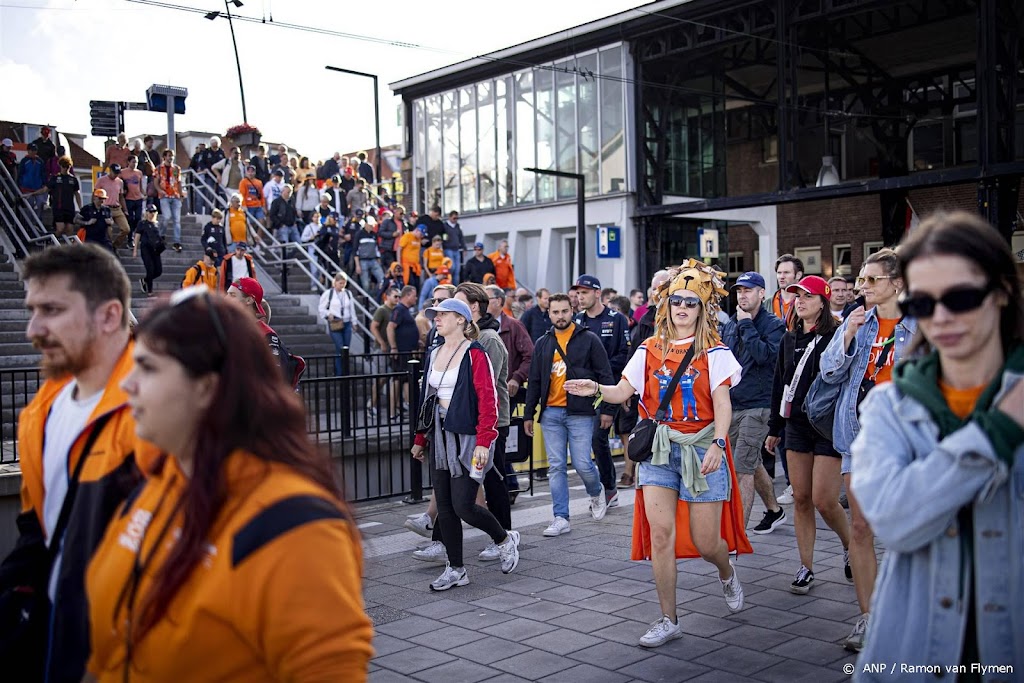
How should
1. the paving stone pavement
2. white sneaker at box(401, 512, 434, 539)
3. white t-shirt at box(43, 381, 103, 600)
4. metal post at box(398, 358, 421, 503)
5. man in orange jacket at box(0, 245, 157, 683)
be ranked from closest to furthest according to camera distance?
man in orange jacket at box(0, 245, 157, 683) < white t-shirt at box(43, 381, 103, 600) < the paving stone pavement < white sneaker at box(401, 512, 434, 539) < metal post at box(398, 358, 421, 503)

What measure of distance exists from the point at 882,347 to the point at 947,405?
321 cm

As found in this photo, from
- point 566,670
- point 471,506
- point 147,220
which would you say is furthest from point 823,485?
point 147,220

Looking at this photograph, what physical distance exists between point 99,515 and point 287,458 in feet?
2.66

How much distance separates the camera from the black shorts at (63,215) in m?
16.8

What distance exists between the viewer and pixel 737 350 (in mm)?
8391

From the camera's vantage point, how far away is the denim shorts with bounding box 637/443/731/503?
18.5 feet

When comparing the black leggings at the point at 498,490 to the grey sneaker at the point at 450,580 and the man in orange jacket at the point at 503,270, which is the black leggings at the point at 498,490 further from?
the man in orange jacket at the point at 503,270

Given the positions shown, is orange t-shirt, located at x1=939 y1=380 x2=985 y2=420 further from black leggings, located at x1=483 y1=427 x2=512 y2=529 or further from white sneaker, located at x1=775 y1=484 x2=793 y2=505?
white sneaker, located at x1=775 y1=484 x2=793 y2=505

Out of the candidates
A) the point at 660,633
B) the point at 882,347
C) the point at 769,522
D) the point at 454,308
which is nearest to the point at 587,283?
the point at 769,522

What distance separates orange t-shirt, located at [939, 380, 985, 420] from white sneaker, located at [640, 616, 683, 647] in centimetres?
352

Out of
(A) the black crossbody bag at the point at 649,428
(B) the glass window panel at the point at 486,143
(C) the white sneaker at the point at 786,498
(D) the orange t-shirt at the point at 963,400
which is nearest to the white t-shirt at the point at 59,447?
(D) the orange t-shirt at the point at 963,400

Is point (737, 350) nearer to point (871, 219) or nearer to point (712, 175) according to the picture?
point (712, 175)

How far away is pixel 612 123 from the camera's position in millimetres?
26969

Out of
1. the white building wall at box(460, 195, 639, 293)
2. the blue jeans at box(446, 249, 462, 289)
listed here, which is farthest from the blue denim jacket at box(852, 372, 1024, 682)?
the white building wall at box(460, 195, 639, 293)
